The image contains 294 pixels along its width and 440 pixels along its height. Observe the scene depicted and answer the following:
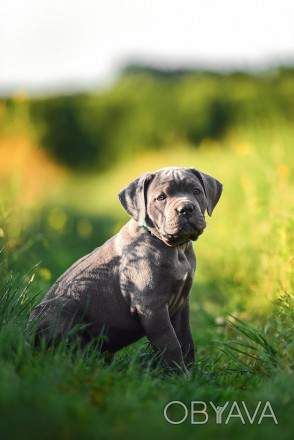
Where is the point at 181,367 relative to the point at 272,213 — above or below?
below

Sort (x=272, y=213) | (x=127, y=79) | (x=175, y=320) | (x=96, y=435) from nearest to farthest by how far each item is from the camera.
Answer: (x=96, y=435) < (x=175, y=320) < (x=272, y=213) < (x=127, y=79)

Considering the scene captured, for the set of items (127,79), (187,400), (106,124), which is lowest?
(187,400)

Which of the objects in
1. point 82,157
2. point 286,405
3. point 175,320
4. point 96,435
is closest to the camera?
point 96,435

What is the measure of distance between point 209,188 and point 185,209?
1.33 ft

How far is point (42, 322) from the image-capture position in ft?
16.3

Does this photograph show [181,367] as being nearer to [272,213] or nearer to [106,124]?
[272,213]

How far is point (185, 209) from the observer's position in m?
4.77

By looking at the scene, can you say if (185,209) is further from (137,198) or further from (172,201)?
(137,198)

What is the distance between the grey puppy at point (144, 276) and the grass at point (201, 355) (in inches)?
7.0

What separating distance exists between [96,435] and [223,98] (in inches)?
922

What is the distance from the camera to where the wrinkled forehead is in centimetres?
493

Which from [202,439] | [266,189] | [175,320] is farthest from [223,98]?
[202,439]

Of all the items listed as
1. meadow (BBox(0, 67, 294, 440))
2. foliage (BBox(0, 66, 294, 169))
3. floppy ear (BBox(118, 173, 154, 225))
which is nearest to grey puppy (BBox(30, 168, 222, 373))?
floppy ear (BBox(118, 173, 154, 225))

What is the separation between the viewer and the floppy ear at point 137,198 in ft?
16.4
